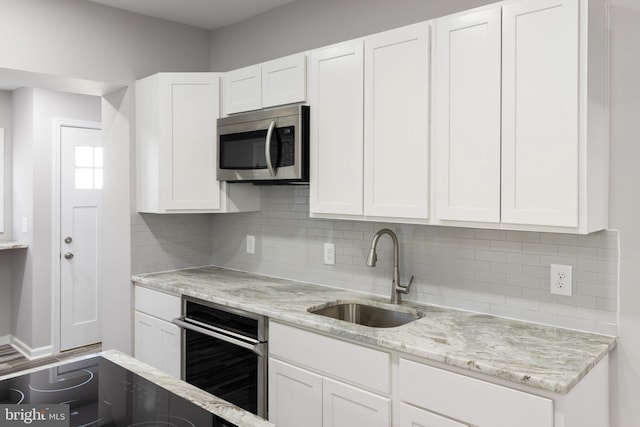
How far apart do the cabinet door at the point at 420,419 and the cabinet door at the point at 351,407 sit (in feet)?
0.22

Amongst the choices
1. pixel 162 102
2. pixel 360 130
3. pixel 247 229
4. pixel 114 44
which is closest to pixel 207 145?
pixel 162 102

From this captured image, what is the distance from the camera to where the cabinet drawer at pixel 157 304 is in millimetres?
2906

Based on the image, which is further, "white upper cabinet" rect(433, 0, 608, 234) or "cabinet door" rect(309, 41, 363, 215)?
"cabinet door" rect(309, 41, 363, 215)

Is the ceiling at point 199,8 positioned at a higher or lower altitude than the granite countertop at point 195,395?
higher

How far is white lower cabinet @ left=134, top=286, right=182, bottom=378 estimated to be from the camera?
9.53ft

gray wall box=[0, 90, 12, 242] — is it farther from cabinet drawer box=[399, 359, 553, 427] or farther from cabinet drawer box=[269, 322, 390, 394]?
cabinet drawer box=[399, 359, 553, 427]

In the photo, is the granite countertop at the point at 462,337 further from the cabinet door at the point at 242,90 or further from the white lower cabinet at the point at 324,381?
the cabinet door at the point at 242,90

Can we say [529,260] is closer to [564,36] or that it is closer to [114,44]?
[564,36]

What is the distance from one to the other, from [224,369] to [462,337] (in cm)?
131

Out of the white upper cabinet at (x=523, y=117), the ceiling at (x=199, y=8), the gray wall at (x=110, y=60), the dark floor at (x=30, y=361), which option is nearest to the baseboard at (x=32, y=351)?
the dark floor at (x=30, y=361)

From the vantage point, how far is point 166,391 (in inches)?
57.2

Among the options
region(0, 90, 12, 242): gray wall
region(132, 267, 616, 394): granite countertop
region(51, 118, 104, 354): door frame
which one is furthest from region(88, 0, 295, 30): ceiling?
region(0, 90, 12, 242): gray wall

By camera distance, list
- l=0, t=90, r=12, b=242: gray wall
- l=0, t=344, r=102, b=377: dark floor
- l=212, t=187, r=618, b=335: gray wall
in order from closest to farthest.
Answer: l=212, t=187, r=618, b=335: gray wall < l=0, t=344, r=102, b=377: dark floor < l=0, t=90, r=12, b=242: gray wall

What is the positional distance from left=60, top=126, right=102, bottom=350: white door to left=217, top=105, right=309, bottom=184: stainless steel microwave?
6.84ft
